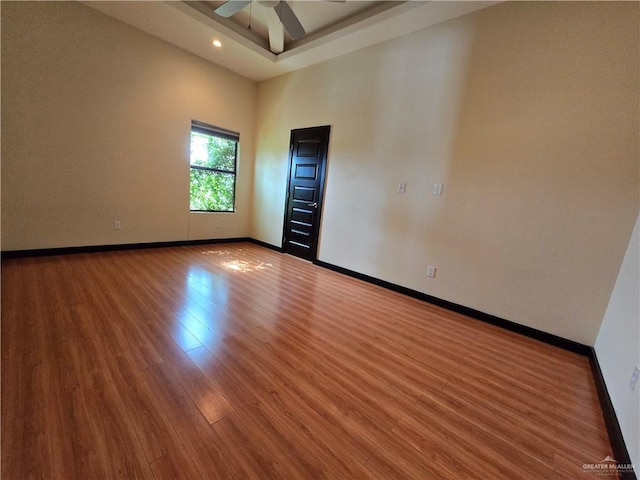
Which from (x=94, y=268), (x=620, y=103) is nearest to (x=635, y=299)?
(x=620, y=103)

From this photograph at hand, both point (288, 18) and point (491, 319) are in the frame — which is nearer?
point (288, 18)

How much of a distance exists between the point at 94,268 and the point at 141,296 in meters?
1.10

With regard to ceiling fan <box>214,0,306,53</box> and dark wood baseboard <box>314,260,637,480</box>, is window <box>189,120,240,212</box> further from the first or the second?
dark wood baseboard <box>314,260,637,480</box>

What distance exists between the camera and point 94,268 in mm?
2895

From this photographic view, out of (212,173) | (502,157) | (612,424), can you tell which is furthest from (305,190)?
(612,424)

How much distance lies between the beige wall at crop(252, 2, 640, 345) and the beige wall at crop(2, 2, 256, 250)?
91.9 inches

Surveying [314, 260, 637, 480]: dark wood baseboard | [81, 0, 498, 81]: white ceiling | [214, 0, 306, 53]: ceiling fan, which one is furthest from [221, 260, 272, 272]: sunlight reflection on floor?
[81, 0, 498, 81]: white ceiling

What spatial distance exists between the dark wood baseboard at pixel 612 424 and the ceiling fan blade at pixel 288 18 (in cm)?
364

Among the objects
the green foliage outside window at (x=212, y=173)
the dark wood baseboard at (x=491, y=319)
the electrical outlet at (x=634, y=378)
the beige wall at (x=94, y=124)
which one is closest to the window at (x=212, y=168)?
the green foliage outside window at (x=212, y=173)

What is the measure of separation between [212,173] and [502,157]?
418 cm

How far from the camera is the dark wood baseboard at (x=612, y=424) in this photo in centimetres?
115

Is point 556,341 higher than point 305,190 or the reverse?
the reverse

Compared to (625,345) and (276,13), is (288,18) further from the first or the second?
(625,345)

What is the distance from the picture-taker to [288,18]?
2.42 meters
